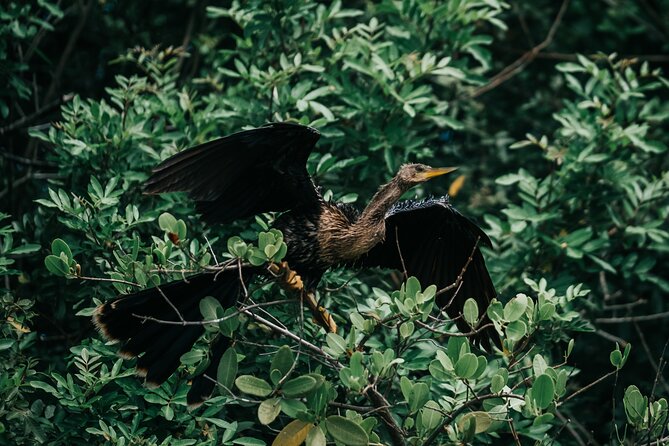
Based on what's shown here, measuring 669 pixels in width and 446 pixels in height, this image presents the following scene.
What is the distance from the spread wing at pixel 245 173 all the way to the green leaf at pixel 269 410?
115 cm

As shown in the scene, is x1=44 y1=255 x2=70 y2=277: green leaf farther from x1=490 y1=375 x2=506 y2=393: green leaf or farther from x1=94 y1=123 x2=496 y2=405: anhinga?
x1=490 y1=375 x2=506 y2=393: green leaf

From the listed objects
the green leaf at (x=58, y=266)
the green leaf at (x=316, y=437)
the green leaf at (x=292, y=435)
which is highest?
the green leaf at (x=58, y=266)

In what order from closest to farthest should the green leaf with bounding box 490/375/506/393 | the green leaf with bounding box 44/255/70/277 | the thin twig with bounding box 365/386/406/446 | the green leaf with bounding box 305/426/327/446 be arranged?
1. the green leaf with bounding box 305/426/327/446
2. the green leaf with bounding box 490/375/506/393
3. the thin twig with bounding box 365/386/406/446
4. the green leaf with bounding box 44/255/70/277

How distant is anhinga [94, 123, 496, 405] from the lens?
12.6ft

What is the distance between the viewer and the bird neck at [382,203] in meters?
4.29

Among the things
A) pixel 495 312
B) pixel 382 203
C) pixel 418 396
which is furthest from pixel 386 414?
pixel 382 203

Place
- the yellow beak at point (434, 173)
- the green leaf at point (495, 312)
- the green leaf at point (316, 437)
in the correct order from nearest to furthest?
the green leaf at point (316, 437), the green leaf at point (495, 312), the yellow beak at point (434, 173)

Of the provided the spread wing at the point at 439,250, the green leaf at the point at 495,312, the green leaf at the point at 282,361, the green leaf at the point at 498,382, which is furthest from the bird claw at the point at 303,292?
the green leaf at the point at 498,382

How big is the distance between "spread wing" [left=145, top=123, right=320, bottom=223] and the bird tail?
1.08 ft

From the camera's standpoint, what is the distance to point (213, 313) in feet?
11.2

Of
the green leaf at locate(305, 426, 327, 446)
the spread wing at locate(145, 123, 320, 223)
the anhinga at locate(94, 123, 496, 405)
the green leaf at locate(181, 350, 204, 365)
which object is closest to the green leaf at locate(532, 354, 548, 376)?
the anhinga at locate(94, 123, 496, 405)

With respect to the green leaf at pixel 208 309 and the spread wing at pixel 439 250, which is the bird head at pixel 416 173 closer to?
the spread wing at pixel 439 250

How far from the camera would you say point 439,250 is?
15.5 ft

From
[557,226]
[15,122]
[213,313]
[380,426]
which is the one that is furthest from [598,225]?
[15,122]
